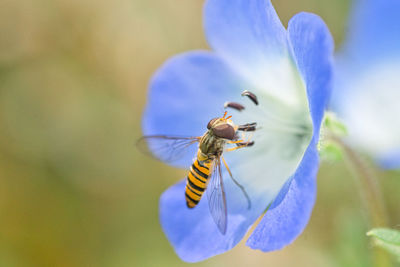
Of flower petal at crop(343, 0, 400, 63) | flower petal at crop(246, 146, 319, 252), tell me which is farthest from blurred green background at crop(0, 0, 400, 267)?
flower petal at crop(246, 146, 319, 252)

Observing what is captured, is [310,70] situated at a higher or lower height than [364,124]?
lower

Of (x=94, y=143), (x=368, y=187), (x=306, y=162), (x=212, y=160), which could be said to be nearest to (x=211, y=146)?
(x=212, y=160)

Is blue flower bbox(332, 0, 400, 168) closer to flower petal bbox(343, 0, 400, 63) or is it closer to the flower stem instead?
flower petal bbox(343, 0, 400, 63)

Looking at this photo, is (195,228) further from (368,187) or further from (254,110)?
(368,187)

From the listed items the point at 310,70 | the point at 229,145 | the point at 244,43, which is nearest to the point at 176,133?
the point at 229,145

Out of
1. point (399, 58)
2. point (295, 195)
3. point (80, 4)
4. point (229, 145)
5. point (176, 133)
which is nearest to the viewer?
point (295, 195)

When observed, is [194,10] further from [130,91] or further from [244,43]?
[244,43]

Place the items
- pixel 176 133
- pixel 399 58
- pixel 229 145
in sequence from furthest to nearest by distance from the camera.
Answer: pixel 399 58, pixel 176 133, pixel 229 145
